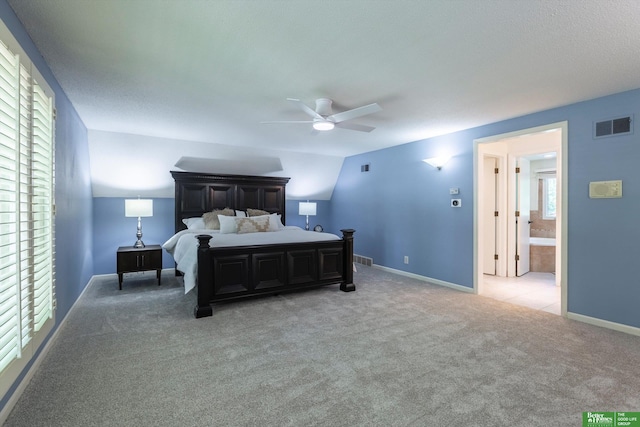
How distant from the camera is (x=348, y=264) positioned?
4.55 m

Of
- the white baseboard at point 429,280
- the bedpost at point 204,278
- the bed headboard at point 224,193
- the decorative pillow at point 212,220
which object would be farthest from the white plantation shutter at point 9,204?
the white baseboard at point 429,280

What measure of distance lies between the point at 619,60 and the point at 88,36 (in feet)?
12.9

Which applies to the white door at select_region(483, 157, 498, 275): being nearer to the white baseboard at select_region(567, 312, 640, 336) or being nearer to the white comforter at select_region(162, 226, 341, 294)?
the white baseboard at select_region(567, 312, 640, 336)

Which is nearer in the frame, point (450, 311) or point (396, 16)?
point (396, 16)

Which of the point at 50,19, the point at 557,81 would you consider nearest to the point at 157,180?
the point at 50,19

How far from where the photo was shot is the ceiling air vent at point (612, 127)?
3.05 m

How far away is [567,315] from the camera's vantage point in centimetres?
346

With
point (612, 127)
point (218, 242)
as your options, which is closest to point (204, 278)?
point (218, 242)

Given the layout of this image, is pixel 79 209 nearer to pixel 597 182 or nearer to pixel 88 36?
pixel 88 36

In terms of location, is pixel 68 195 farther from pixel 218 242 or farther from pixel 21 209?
pixel 21 209

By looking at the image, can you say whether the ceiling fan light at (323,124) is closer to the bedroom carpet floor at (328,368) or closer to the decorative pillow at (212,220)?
the bedroom carpet floor at (328,368)

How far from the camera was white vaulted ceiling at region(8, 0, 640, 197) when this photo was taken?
1.81 meters

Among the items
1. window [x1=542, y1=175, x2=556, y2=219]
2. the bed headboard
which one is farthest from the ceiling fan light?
window [x1=542, y1=175, x2=556, y2=219]

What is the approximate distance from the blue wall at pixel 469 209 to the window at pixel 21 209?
4672 millimetres
